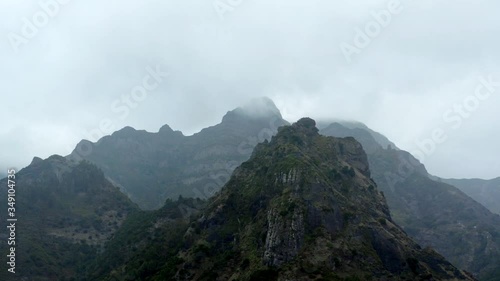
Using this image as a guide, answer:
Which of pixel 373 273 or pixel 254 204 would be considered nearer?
pixel 373 273

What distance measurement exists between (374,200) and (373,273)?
57322mm

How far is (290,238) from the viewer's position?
412 feet

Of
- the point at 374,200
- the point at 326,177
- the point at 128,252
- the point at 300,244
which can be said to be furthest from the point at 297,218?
the point at 128,252

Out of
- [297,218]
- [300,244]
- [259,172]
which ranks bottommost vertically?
[300,244]

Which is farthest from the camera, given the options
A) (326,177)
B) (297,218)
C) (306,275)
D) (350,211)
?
(326,177)

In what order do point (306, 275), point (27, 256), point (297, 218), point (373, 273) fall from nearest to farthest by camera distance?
point (306, 275), point (373, 273), point (297, 218), point (27, 256)

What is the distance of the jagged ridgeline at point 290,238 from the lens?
122 metres

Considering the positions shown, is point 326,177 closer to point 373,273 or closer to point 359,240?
point 359,240

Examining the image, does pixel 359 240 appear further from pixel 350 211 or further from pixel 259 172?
pixel 259 172

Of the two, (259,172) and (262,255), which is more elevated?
(259,172)

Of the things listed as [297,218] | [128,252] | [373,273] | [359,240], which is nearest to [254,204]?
[297,218]

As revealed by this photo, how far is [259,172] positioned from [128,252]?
6810 cm

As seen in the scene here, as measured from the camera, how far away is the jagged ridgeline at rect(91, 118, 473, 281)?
→ 399ft

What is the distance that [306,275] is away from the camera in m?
113
